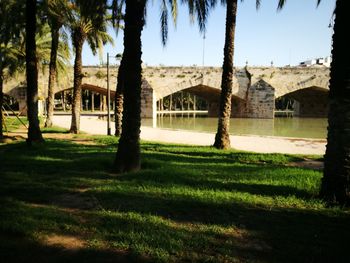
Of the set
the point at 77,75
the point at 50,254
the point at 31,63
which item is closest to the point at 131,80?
the point at 50,254

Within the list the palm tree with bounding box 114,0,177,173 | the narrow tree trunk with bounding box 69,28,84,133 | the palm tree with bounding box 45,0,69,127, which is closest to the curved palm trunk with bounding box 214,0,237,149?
the palm tree with bounding box 114,0,177,173

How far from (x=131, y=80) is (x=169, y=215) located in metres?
3.56

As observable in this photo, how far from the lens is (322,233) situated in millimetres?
4355

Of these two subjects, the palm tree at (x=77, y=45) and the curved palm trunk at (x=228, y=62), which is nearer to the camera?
the curved palm trunk at (x=228, y=62)

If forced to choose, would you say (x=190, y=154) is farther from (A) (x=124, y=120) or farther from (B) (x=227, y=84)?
(A) (x=124, y=120)

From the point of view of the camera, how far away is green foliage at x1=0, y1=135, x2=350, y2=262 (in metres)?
3.79

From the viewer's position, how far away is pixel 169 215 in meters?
4.90

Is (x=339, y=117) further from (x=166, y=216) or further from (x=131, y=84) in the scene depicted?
(x=131, y=84)

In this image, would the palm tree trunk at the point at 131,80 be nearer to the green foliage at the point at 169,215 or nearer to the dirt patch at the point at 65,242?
the green foliage at the point at 169,215

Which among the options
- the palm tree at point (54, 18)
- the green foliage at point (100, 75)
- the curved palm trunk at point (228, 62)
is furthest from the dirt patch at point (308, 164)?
the green foliage at point (100, 75)

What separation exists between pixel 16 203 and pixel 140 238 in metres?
2.29

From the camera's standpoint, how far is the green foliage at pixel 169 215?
3791 millimetres

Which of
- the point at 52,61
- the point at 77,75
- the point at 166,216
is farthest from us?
the point at 52,61

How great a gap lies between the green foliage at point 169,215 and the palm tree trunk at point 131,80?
602 millimetres
